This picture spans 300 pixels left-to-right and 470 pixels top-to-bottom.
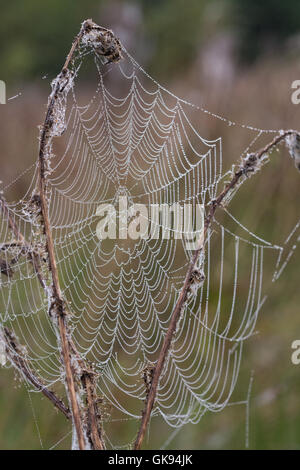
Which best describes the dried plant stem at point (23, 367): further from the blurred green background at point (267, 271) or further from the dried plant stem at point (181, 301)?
the blurred green background at point (267, 271)

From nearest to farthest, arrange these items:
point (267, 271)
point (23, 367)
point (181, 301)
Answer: point (181, 301)
point (23, 367)
point (267, 271)

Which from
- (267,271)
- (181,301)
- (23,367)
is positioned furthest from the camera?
(267,271)

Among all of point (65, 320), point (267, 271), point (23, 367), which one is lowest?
point (267, 271)

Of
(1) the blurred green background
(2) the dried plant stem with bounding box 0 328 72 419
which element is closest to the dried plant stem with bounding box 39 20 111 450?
(2) the dried plant stem with bounding box 0 328 72 419

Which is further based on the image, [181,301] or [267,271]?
[267,271]

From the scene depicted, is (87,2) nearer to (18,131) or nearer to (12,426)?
(18,131)

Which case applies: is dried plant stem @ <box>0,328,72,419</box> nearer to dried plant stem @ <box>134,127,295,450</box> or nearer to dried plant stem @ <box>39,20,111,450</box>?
dried plant stem @ <box>39,20,111,450</box>

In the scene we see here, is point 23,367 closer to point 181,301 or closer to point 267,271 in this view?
point 181,301

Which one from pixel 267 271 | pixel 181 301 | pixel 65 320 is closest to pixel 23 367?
pixel 65 320
